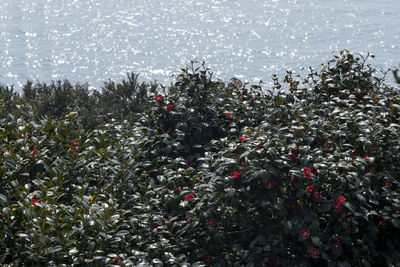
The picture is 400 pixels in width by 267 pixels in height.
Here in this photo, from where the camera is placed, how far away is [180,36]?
22.2 meters

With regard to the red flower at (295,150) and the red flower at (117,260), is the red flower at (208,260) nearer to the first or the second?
the red flower at (117,260)

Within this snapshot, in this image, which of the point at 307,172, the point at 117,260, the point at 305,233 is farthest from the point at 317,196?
the point at 117,260

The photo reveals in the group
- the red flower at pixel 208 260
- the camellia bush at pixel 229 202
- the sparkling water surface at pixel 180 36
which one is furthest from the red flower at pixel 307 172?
the sparkling water surface at pixel 180 36

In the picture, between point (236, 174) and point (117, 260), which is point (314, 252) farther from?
point (117, 260)

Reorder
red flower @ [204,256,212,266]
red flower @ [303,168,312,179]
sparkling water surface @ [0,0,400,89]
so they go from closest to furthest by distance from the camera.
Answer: red flower @ [303,168,312,179], red flower @ [204,256,212,266], sparkling water surface @ [0,0,400,89]

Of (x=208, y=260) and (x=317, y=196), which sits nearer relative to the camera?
(x=317, y=196)

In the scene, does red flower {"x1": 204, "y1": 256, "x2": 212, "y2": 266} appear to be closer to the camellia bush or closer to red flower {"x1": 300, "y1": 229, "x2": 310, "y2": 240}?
the camellia bush

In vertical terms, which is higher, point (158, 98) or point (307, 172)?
point (158, 98)

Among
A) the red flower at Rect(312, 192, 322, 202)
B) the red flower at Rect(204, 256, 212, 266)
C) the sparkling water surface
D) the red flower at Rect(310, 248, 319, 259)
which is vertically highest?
the sparkling water surface

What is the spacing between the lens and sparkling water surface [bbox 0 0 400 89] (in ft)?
59.6

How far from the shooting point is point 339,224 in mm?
3479

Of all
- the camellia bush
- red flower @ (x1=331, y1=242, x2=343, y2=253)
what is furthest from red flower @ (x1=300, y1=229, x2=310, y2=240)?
red flower @ (x1=331, y1=242, x2=343, y2=253)

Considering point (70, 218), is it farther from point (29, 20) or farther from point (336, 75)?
point (29, 20)

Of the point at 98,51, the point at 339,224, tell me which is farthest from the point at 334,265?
the point at 98,51
